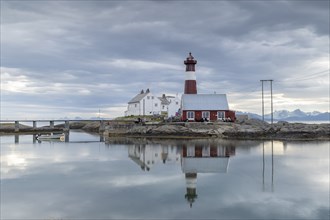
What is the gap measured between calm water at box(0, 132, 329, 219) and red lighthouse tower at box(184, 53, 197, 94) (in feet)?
93.3

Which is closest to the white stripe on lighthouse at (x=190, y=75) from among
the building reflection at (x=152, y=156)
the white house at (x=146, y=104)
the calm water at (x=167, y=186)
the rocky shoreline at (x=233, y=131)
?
the rocky shoreline at (x=233, y=131)

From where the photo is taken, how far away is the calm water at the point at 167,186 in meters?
15.5

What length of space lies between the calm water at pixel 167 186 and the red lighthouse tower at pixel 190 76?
28.4 m

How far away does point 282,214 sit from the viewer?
15172 millimetres

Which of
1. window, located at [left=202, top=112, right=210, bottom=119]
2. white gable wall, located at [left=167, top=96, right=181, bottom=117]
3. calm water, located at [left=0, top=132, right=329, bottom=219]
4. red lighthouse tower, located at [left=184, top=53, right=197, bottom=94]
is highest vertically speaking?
red lighthouse tower, located at [left=184, top=53, right=197, bottom=94]

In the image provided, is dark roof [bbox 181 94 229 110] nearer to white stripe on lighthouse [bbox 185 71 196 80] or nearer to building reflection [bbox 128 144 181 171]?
white stripe on lighthouse [bbox 185 71 196 80]

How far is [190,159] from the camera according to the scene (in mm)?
31625

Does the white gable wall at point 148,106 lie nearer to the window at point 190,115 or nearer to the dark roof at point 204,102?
the dark roof at point 204,102

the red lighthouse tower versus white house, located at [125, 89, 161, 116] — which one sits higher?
the red lighthouse tower

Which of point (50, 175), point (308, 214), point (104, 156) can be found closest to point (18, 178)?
point (50, 175)

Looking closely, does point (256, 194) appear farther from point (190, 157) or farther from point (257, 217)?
point (190, 157)

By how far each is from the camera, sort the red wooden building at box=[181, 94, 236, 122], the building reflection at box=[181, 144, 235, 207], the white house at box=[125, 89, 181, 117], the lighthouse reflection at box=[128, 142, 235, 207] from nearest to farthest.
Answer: the building reflection at box=[181, 144, 235, 207], the lighthouse reflection at box=[128, 142, 235, 207], the red wooden building at box=[181, 94, 236, 122], the white house at box=[125, 89, 181, 117]

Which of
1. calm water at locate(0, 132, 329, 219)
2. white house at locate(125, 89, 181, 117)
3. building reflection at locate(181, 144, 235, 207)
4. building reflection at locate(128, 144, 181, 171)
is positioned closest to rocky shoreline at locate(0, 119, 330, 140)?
building reflection at locate(181, 144, 235, 207)

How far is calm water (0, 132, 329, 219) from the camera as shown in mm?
15523
